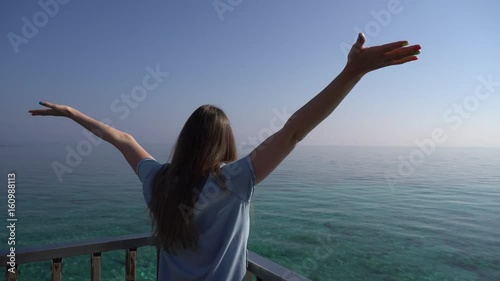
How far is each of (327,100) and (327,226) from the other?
Result: 12.1 meters

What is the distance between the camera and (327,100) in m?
0.90

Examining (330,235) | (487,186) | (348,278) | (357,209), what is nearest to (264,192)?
(357,209)

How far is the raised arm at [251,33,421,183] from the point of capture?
2.74ft

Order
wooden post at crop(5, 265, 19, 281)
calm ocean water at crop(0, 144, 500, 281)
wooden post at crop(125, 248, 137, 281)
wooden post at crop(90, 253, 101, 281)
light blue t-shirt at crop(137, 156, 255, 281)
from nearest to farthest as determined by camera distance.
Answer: light blue t-shirt at crop(137, 156, 255, 281)
wooden post at crop(5, 265, 19, 281)
wooden post at crop(90, 253, 101, 281)
wooden post at crop(125, 248, 137, 281)
calm ocean water at crop(0, 144, 500, 281)

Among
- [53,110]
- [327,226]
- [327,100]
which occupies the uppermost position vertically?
[53,110]

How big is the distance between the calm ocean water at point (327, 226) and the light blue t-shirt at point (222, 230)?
200 inches

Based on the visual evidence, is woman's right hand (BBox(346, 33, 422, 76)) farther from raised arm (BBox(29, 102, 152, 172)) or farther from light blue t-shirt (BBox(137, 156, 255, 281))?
raised arm (BBox(29, 102, 152, 172))

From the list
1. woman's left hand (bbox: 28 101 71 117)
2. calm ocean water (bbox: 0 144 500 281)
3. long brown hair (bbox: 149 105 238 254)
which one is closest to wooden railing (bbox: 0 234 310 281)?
long brown hair (bbox: 149 105 238 254)

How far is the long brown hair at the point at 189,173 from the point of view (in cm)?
105

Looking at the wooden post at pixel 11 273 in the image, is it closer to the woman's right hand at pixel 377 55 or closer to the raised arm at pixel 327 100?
the raised arm at pixel 327 100

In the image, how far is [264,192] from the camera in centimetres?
1922

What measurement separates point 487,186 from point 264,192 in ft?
50.9

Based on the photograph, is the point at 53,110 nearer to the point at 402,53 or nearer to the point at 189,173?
the point at 189,173

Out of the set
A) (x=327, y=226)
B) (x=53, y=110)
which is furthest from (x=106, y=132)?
(x=327, y=226)
